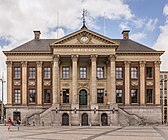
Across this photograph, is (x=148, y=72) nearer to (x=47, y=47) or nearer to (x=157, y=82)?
(x=157, y=82)

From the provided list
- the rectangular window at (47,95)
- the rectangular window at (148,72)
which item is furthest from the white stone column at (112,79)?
the rectangular window at (47,95)

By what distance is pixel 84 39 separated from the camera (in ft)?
221

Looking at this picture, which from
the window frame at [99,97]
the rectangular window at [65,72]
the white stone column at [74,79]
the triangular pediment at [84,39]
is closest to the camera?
the white stone column at [74,79]

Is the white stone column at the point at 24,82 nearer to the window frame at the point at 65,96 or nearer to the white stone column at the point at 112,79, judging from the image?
the window frame at the point at 65,96

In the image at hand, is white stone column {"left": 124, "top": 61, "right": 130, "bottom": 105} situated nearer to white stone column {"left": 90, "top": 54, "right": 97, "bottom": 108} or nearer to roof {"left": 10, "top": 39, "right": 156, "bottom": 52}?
roof {"left": 10, "top": 39, "right": 156, "bottom": 52}

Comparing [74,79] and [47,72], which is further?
[47,72]

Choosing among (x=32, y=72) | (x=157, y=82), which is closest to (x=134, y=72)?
(x=157, y=82)

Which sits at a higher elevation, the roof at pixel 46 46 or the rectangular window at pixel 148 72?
the roof at pixel 46 46

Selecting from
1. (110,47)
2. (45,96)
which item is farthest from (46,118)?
(110,47)

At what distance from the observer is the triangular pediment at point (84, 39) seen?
219ft

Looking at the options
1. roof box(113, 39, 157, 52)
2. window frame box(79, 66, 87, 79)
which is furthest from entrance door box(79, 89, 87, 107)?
roof box(113, 39, 157, 52)

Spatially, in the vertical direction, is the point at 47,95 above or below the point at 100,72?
below

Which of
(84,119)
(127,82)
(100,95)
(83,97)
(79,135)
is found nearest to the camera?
(79,135)

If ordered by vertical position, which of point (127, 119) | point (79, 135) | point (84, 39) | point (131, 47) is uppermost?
point (84, 39)
